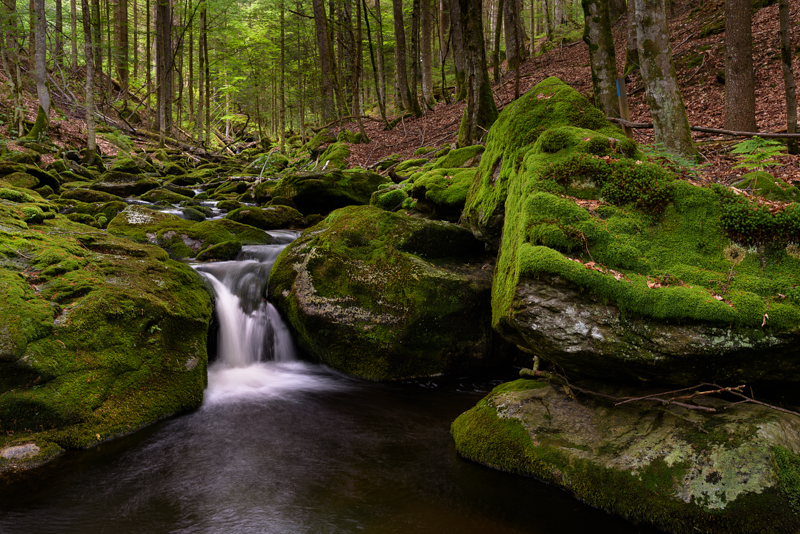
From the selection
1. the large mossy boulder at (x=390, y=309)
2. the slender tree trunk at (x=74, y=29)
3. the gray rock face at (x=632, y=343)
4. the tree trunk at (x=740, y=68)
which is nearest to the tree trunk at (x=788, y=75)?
the tree trunk at (x=740, y=68)

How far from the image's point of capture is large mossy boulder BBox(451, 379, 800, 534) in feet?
10.4

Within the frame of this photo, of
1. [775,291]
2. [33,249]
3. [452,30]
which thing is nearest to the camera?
[775,291]

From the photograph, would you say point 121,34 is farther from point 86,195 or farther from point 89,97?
point 86,195

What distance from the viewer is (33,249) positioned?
586 centimetres

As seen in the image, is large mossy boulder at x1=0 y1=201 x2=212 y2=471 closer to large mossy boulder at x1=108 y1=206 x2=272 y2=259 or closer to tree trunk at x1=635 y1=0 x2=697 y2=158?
large mossy boulder at x1=108 y1=206 x2=272 y2=259

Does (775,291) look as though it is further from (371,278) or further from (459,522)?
(371,278)

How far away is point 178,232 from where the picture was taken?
1046cm

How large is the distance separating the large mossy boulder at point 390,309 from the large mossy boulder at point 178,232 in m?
3.94

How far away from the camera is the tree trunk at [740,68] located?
373 inches

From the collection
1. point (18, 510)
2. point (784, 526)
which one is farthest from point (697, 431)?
point (18, 510)

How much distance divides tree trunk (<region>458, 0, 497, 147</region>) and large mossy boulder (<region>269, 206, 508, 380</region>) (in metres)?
5.47

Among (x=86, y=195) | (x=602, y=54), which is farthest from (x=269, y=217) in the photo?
(x=602, y=54)

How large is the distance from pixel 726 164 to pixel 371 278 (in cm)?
709

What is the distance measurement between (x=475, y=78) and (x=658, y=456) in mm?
9631
